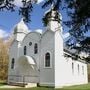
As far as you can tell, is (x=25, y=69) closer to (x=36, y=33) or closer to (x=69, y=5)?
(x=36, y=33)

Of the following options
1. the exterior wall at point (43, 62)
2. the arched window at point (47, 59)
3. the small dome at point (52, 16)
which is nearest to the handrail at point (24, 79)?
the exterior wall at point (43, 62)

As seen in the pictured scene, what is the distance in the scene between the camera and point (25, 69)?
33.0m

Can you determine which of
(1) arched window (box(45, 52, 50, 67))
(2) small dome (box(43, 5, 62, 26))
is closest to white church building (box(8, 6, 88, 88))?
(1) arched window (box(45, 52, 50, 67))

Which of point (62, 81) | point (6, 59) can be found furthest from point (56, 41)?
point (6, 59)

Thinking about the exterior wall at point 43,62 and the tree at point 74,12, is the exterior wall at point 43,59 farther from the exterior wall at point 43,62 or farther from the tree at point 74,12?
the tree at point 74,12

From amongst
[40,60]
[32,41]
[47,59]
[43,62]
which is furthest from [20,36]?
[47,59]

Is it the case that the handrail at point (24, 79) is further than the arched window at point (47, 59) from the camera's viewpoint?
Answer: Yes

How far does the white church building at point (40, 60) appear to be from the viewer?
29453mm

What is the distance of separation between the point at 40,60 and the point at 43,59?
52 centimetres

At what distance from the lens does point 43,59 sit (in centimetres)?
3045

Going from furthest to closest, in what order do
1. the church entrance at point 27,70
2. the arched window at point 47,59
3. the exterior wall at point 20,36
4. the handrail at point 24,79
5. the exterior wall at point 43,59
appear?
the exterior wall at point 20,36 → the church entrance at point 27,70 → the handrail at point 24,79 → the arched window at point 47,59 → the exterior wall at point 43,59

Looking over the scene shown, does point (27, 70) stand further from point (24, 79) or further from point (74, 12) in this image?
point (74, 12)

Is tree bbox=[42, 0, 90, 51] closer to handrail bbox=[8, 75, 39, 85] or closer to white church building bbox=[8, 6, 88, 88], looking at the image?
white church building bbox=[8, 6, 88, 88]

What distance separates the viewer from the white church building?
2945 centimetres
